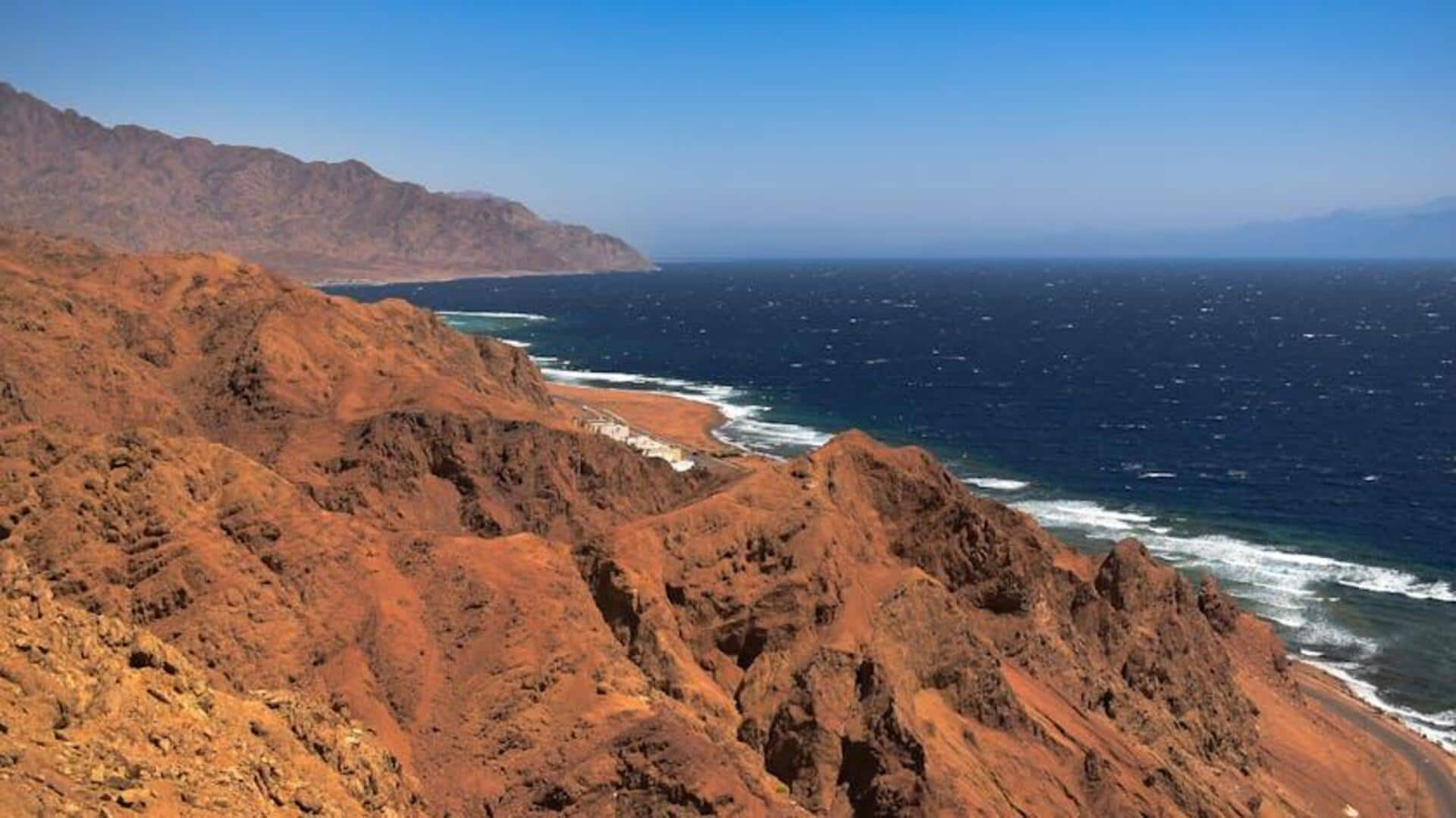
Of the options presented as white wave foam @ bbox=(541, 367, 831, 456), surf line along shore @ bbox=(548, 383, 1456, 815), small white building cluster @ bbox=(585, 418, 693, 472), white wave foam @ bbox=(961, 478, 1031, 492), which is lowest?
surf line along shore @ bbox=(548, 383, 1456, 815)

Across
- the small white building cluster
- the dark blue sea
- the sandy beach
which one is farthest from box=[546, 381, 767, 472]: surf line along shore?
the dark blue sea

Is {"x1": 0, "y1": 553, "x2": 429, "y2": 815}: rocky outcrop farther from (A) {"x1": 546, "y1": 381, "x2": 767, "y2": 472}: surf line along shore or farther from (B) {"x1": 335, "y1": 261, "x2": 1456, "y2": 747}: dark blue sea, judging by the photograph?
(A) {"x1": 546, "y1": 381, "x2": 767, "y2": 472}: surf line along shore

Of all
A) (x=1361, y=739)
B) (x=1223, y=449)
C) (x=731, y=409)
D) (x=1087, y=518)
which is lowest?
(x=1361, y=739)

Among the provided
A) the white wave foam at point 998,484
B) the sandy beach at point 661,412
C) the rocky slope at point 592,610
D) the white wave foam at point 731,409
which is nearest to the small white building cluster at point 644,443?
the sandy beach at point 661,412

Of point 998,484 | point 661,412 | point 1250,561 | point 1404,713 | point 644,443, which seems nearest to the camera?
point 1404,713

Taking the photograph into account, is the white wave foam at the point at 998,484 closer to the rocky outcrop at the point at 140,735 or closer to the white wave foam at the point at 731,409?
the white wave foam at the point at 731,409

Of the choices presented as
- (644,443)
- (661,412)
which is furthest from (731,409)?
(644,443)

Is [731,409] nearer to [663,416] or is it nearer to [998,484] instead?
[663,416]
